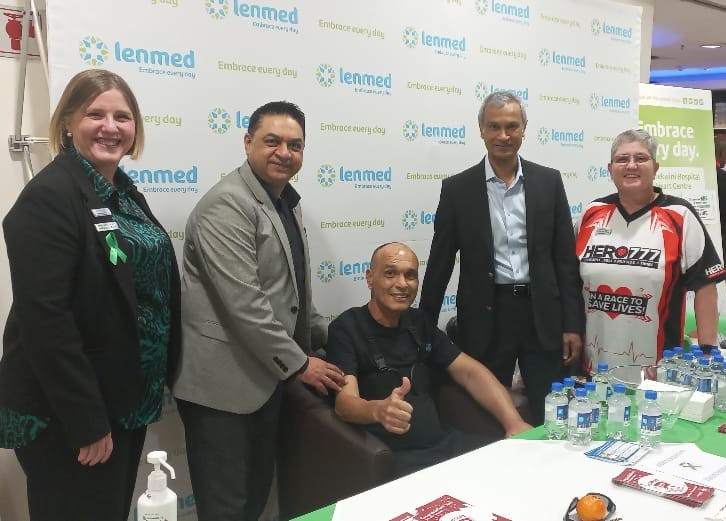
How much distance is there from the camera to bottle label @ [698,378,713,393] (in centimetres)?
219

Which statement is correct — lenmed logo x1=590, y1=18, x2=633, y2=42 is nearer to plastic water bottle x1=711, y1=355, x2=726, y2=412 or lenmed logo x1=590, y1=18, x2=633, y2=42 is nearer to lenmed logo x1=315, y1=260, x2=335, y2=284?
lenmed logo x1=315, y1=260, x2=335, y2=284

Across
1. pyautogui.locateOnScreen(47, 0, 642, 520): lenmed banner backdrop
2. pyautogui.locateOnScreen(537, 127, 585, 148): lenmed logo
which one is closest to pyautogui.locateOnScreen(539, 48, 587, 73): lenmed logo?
pyautogui.locateOnScreen(47, 0, 642, 520): lenmed banner backdrop

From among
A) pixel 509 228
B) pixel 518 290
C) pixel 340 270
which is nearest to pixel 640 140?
pixel 509 228

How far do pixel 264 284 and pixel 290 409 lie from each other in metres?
0.55

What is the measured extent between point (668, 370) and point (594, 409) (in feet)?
1.73

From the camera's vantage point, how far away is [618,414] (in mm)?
1963

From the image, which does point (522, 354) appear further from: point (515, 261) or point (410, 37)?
point (410, 37)

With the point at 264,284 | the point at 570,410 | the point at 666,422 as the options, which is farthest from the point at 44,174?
the point at 666,422

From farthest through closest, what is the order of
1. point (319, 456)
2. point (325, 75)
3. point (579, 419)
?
point (325, 75), point (319, 456), point (579, 419)

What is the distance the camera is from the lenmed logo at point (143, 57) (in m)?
2.44

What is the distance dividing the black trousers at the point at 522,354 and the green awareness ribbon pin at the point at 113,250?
1584 millimetres

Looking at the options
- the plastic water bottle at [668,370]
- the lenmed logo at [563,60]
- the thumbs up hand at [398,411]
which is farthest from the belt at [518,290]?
the lenmed logo at [563,60]

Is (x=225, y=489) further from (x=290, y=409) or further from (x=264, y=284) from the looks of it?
(x=264, y=284)

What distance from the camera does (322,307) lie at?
3.28 metres
